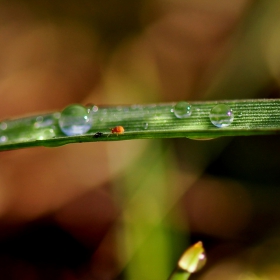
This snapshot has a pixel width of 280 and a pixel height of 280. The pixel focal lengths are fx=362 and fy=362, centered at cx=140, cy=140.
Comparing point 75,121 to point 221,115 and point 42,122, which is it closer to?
point 42,122

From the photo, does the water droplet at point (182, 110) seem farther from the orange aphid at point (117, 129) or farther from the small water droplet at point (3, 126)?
Answer: the small water droplet at point (3, 126)

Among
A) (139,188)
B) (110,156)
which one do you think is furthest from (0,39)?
(139,188)

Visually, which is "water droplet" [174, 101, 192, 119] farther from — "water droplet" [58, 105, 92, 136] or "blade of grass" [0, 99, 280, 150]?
"water droplet" [58, 105, 92, 136]

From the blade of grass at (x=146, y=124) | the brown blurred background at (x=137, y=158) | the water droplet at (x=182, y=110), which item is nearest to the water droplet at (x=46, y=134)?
the blade of grass at (x=146, y=124)

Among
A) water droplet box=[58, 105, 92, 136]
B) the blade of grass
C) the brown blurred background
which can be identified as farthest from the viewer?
the brown blurred background

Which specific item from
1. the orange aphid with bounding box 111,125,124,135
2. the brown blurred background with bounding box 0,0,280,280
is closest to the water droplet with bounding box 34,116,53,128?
the orange aphid with bounding box 111,125,124,135

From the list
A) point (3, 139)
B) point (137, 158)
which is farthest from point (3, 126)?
point (137, 158)
